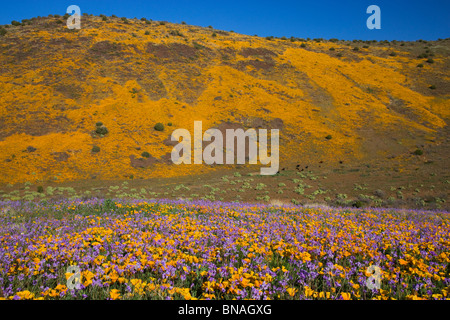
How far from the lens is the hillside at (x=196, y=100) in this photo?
30.3 meters

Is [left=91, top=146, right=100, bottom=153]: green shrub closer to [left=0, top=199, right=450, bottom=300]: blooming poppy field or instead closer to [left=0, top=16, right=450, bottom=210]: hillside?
[left=0, top=16, right=450, bottom=210]: hillside

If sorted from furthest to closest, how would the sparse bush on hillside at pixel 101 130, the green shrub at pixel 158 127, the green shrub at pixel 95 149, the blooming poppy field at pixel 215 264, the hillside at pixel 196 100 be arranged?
1. the green shrub at pixel 158 127
2. the sparse bush on hillside at pixel 101 130
3. the green shrub at pixel 95 149
4. the hillside at pixel 196 100
5. the blooming poppy field at pixel 215 264

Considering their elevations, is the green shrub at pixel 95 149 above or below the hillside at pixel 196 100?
below

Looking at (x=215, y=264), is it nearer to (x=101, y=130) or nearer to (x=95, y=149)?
(x=95, y=149)

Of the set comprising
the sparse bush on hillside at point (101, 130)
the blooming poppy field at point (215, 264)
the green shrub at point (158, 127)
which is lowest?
the blooming poppy field at point (215, 264)

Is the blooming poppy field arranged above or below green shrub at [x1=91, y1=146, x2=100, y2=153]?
below

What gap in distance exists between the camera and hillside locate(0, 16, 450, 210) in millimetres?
30312

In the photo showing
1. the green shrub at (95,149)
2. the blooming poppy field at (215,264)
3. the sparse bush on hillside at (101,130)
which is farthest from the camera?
the sparse bush on hillside at (101,130)

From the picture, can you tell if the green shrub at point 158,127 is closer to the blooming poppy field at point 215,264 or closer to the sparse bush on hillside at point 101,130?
the sparse bush on hillside at point 101,130

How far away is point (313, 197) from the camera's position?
2091 cm

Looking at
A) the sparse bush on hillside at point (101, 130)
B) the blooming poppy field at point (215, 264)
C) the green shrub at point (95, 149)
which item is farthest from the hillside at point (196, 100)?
the blooming poppy field at point (215, 264)

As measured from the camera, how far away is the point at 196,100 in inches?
1790

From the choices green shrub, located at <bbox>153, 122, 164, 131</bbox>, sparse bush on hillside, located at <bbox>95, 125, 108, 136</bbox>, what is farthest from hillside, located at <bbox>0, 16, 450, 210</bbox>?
sparse bush on hillside, located at <bbox>95, 125, 108, 136</bbox>

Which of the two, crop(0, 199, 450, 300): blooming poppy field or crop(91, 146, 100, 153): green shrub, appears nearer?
crop(0, 199, 450, 300): blooming poppy field
